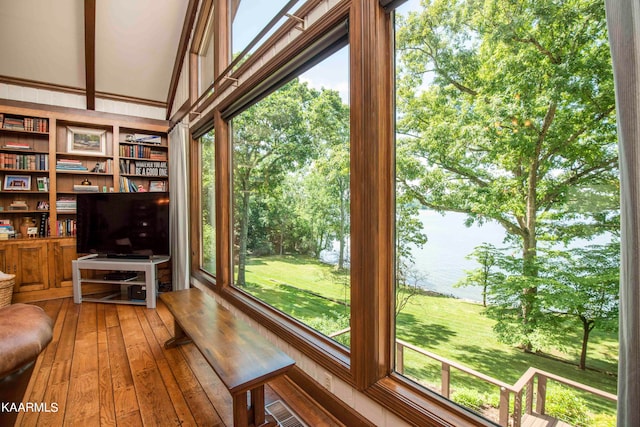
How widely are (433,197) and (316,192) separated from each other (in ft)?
3.09

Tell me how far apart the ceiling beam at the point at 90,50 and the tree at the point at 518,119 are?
3901 mm

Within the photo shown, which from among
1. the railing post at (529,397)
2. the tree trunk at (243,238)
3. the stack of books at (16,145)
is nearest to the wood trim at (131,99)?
the stack of books at (16,145)

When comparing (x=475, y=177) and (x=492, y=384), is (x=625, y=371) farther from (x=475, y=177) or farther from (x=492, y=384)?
(x=475, y=177)

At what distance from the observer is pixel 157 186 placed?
4.75 meters

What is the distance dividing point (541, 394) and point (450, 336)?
1.15 feet

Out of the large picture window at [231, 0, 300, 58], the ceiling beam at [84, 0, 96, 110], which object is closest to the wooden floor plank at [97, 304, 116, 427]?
the large picture window at [231, 0, 300, 58]

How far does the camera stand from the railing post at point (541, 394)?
1.02 m

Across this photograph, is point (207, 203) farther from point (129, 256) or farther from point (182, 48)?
point (182, 48)

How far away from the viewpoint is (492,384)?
1.16m

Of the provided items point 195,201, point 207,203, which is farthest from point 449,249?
point 195,201

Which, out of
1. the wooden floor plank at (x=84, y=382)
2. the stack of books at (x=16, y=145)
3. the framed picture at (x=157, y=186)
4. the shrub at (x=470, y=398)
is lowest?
the wooden floor plank at (x=84, y=382)

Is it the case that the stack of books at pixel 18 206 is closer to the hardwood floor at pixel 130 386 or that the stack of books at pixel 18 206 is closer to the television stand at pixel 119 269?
the television stand at pixel 119 269

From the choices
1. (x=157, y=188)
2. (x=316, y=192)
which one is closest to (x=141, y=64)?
(x=157, y=188)

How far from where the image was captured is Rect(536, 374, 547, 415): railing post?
3.34 ft
